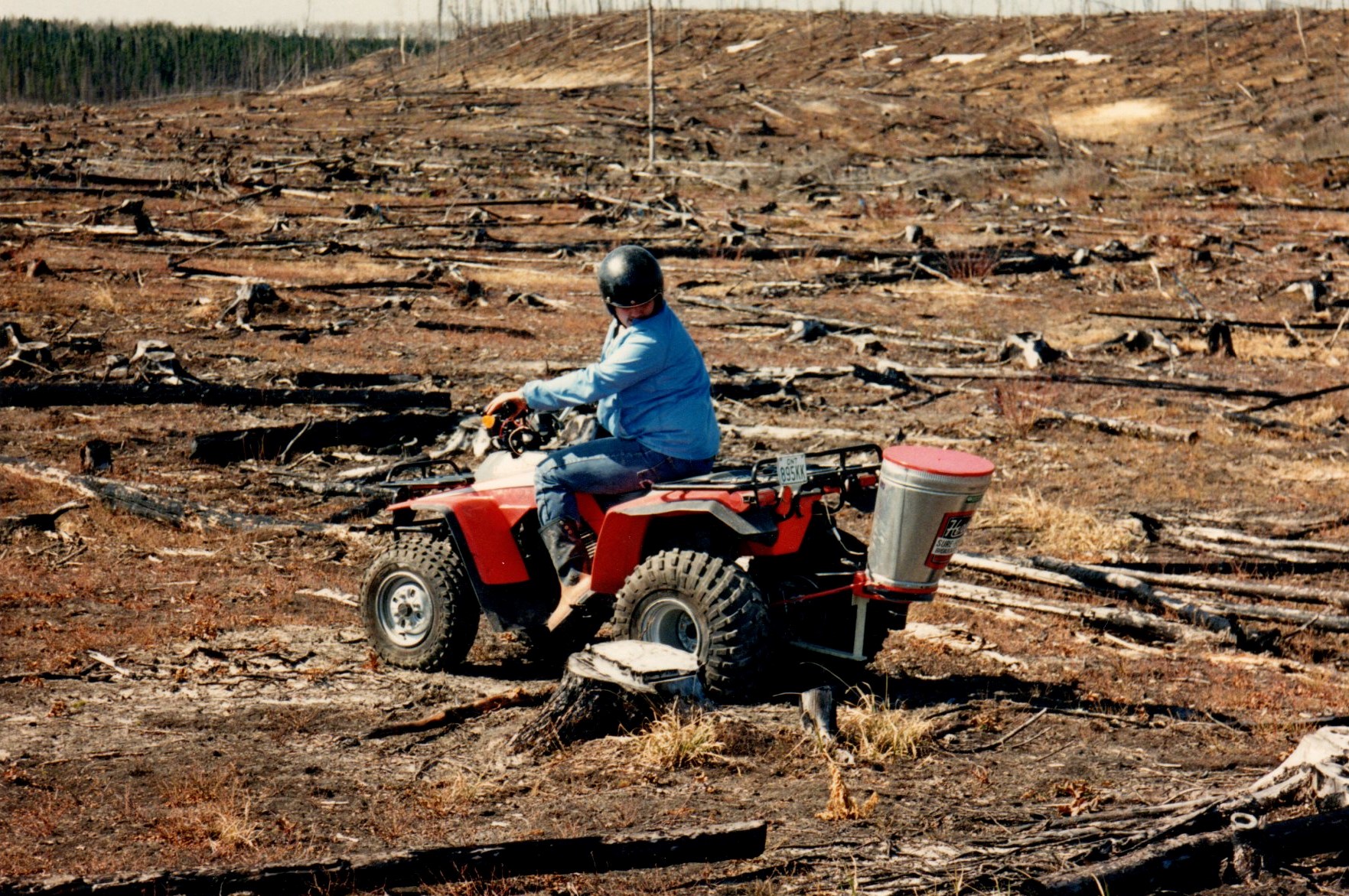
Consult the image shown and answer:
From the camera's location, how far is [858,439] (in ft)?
45.4

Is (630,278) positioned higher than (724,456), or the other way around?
(630,278)

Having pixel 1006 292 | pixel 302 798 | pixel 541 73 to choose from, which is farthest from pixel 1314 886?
pixel 541 73

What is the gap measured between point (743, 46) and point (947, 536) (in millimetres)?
87554

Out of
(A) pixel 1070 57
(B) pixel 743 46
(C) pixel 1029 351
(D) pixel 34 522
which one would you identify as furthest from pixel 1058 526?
(B) pixel 743 46

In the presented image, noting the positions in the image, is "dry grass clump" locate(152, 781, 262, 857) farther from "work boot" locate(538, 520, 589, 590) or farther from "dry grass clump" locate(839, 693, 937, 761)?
"dry grass clump" locate(839, 693, 937, 761)

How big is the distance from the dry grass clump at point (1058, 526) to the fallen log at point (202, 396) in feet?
19.7

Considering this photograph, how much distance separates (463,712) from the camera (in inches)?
255

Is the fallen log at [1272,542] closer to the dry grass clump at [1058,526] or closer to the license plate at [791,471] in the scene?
the dry grass clump at [1058,526]

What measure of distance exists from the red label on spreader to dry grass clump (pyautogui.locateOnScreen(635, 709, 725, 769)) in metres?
1.19

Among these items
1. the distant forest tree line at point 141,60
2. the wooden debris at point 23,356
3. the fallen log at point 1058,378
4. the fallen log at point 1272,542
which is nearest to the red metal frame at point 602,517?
the fallen log at point 1272,542

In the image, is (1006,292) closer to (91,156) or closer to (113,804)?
(113,804)

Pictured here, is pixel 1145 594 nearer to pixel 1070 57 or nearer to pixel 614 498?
pixel 614 498

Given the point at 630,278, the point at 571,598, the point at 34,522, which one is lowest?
the point at 34,522

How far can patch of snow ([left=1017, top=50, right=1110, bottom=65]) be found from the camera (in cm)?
7362
